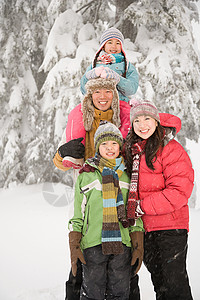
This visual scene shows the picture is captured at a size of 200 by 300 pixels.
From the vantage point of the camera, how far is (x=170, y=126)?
7.14 feet

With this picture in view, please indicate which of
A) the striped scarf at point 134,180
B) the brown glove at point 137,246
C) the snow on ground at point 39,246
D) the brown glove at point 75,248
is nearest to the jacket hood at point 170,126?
the striped scarf at point 134,180

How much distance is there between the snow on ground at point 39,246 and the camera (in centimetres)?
382

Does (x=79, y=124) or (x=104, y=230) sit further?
(x=79, y=124)

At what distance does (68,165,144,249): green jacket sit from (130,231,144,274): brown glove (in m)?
0.04

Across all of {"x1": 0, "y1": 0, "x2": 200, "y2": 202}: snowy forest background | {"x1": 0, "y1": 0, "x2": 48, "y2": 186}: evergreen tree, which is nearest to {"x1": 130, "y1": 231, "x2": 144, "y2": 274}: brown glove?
{"x1": 0, "y1": 0, "x2": 200, "y2": 202}: snowy forest background

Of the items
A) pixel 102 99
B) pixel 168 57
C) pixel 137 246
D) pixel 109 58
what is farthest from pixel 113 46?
pixel 168 57

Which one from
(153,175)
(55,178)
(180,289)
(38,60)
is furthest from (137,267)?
(38,60)

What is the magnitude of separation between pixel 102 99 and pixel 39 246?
397cm

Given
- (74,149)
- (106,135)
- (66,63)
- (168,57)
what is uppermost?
(66,63)

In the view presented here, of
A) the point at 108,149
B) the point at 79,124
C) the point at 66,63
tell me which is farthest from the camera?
the point at 66,63

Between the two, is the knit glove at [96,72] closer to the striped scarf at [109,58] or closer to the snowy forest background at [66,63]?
the striped scarf at [109,58]

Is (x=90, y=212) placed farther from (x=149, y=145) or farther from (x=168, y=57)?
(x=168, y=57)

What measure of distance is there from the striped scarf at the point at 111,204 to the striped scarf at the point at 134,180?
2.3 inches

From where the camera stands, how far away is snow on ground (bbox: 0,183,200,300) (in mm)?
3822
